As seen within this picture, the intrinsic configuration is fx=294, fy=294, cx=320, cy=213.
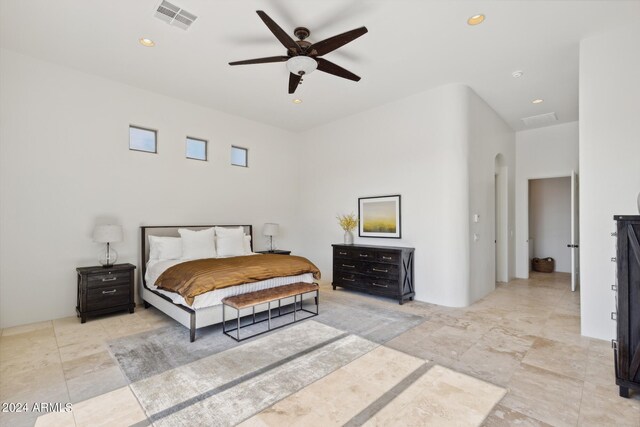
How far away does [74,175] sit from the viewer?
4129 millimetres

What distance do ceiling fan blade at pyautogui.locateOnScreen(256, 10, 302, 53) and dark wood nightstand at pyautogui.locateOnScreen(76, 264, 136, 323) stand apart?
3600mm

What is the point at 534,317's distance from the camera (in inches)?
157

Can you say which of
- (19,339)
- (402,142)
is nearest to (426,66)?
(402,142)

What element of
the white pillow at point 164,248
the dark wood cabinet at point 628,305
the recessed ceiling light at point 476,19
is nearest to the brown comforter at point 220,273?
the white pillow at point 164,248

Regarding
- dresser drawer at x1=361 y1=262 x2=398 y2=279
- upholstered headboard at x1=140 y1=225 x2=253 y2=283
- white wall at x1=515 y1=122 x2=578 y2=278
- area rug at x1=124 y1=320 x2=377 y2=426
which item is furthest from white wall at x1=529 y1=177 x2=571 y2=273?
upholstered headboard at x1=140 y1=225 x2=253 y2=283

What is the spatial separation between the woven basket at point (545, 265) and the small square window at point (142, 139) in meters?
8.96

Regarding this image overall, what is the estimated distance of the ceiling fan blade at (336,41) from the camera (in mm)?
2609

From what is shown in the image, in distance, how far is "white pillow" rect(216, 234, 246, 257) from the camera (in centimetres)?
504

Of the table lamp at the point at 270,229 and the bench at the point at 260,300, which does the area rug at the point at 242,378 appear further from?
the table lamp at the point at 270,229

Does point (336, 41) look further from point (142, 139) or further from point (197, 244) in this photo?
point (142, 139)

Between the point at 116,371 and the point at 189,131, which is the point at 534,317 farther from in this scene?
the point at 189,131

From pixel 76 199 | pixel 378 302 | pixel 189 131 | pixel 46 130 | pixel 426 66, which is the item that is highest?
pixel 426 66

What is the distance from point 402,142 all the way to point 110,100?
4.69 m

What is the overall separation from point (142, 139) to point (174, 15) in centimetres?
248
